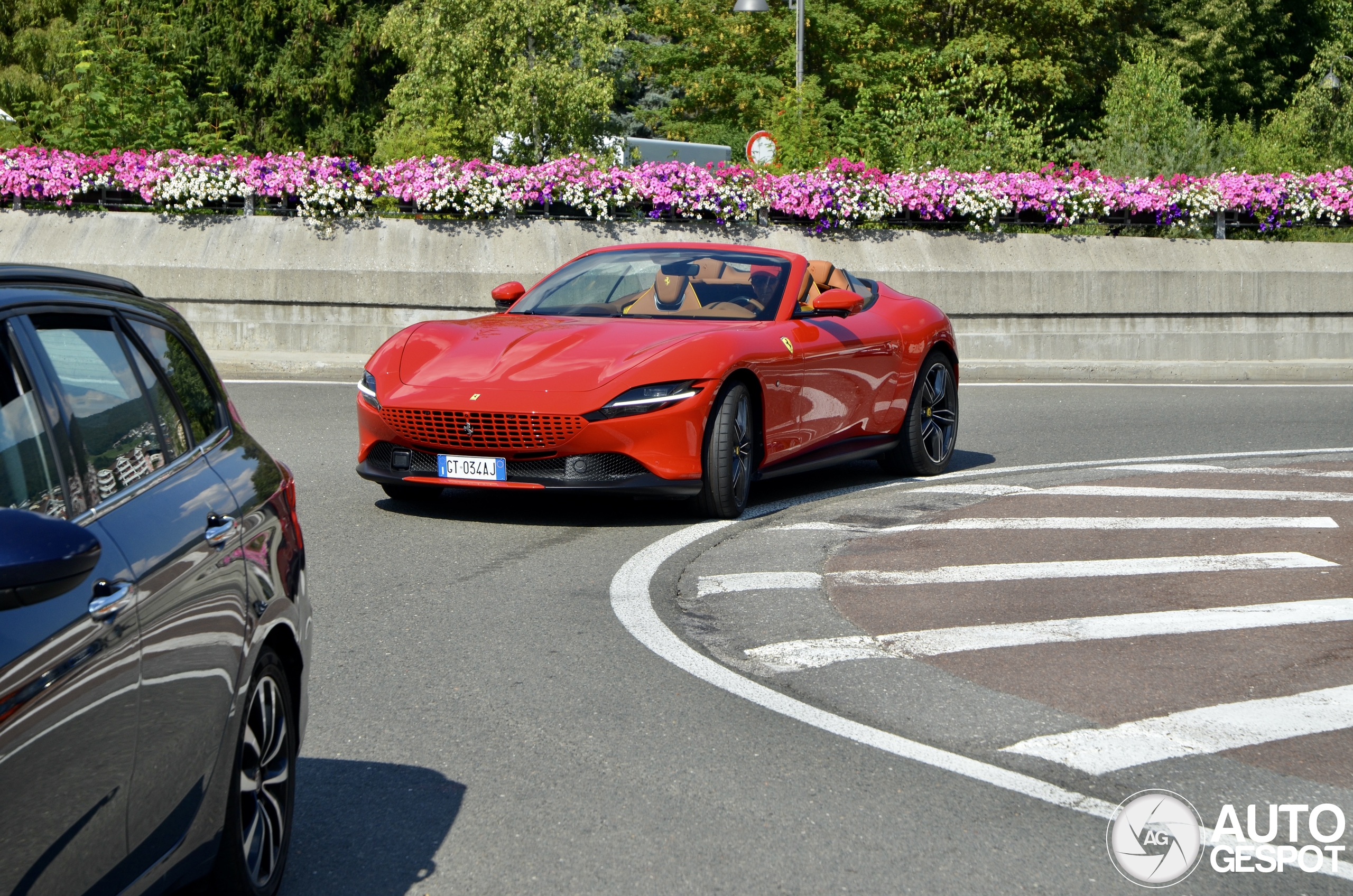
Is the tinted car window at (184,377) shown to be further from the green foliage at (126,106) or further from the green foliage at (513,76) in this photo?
the green foliage at (513,76)

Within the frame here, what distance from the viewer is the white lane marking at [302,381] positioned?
15734 mm

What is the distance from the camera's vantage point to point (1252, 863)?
4074mm

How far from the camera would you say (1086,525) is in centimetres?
899

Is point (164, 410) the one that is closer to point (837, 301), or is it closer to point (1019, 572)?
point (1019, 572)

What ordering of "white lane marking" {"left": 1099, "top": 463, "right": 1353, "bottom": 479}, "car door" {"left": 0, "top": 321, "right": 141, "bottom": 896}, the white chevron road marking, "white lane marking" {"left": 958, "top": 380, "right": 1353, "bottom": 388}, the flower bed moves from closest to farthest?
"car door" {"left": 0, "top": 321, "right": 141, "bottom": 896} → the white chevron road marking → "white lane marking" {"left": 1099, "top": 463, "right": 1353, "bottom": 479} → "white lane marking" {"left": 958, "top": 380, "right": 1353, "bottom": 388} → the flower bed

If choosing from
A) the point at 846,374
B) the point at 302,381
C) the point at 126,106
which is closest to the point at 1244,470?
the point at 846,374

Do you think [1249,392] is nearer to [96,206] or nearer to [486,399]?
[486,399]

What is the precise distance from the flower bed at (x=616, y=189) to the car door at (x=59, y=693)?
15396mm

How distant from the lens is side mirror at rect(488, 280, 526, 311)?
10.3 meters

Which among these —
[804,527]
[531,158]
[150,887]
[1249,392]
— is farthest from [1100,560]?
[531,158]

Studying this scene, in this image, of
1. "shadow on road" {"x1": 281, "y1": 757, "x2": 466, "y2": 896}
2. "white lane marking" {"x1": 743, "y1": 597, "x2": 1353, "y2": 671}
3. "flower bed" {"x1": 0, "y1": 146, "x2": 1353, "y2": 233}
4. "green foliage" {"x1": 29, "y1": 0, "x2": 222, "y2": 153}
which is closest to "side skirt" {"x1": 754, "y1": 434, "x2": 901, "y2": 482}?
"white lane marking" {"x1": 743, "y1": 597, "x2": 1353, "y2": 671}

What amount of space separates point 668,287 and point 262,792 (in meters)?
6.51

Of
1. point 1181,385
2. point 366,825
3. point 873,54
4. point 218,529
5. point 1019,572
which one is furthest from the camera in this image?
point 873,54

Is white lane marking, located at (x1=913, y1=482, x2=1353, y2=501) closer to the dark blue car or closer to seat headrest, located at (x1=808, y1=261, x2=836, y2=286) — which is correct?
seat headrest, located at (x1=808, y1=261, x2=836, y2=286)
